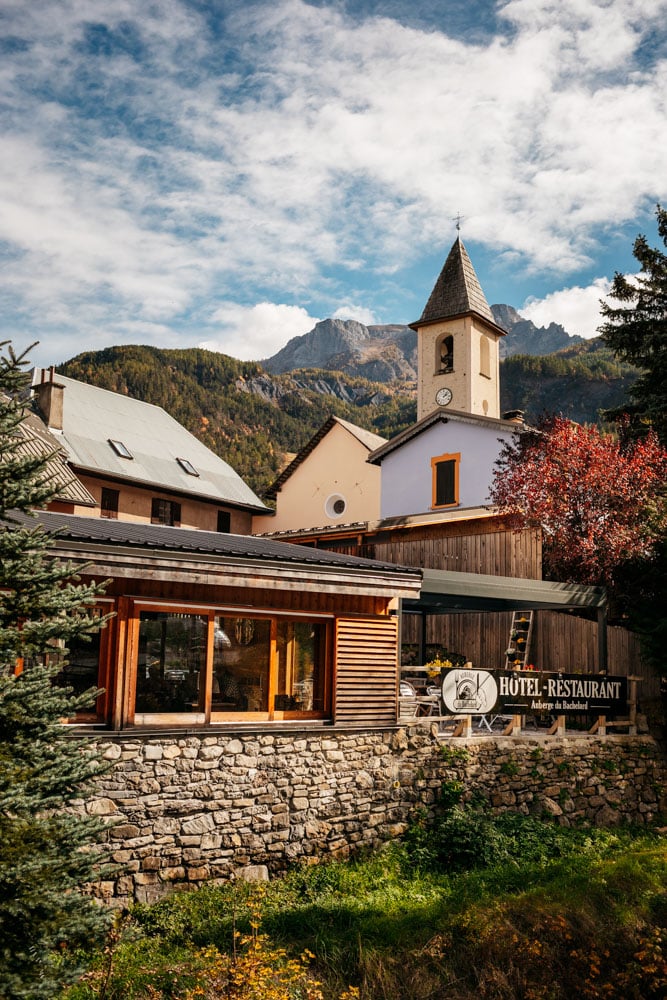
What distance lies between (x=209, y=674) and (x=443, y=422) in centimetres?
1726

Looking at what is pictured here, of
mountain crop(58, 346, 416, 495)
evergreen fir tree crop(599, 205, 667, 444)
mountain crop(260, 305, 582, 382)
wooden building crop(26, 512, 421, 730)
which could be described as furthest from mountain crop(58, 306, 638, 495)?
mountain crop(260, 305, 582, 382)

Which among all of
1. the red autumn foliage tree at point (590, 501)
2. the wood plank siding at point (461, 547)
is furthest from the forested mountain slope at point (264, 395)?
the red autumn foliage tree at point (590, 501)

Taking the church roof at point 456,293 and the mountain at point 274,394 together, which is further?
the mountain at point 274,394

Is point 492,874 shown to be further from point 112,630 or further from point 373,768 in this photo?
point 112,630

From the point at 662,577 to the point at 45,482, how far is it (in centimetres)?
1341

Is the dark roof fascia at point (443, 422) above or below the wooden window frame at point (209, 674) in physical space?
above

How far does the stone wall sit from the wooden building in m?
0.39

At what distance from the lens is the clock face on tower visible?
37594mm

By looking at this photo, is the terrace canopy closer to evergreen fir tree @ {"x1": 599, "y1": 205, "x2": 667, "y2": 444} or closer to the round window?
evergreen fir tree @ {"x1": 599, "y1": 205, "x2": 667, "y2": 444}

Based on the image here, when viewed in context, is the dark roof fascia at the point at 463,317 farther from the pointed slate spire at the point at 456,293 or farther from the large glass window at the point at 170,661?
the large glass window at the point at 170,661

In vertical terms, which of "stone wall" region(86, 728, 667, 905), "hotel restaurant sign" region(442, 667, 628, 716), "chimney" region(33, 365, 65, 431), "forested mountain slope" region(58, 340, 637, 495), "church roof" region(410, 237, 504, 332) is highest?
"forested mountain slope" region(58, 340, 637, 495)

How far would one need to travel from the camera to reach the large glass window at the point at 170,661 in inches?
427

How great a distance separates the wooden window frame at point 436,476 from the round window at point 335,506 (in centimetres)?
930

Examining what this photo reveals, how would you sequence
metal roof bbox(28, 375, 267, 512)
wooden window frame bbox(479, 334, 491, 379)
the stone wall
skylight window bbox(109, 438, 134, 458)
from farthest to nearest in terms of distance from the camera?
wooden window frame bbox(479, 334, 491, 379)
skylight window bbox(109, 438, 134, 458)
metal roof bbox(28, 375, 267, 512)
the stone wall
